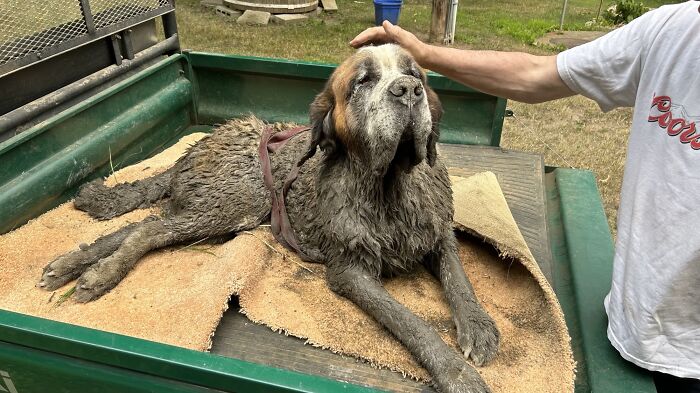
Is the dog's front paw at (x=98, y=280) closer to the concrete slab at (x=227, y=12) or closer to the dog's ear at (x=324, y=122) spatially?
the dog's ear at (x=324, y=122)

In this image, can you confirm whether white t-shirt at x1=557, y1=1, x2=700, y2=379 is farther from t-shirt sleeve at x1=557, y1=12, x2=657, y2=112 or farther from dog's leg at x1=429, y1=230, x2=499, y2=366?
dog's leg at x1=429, y1=230, x2=499, y2=366

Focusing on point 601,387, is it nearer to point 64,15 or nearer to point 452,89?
point 452,89

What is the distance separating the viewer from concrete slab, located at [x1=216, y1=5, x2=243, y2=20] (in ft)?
40.9

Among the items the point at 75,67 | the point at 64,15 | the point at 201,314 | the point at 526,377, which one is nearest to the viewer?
the point at 526,377

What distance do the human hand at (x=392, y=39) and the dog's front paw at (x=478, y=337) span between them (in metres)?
1.47

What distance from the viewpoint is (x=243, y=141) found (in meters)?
3.64

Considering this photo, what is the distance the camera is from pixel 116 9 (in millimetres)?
4039

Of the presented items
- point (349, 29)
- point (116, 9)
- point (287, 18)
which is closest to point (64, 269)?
point (116, 9)

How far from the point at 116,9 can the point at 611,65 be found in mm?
3380

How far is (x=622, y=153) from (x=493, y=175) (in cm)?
375

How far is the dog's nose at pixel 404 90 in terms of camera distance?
7.94ft

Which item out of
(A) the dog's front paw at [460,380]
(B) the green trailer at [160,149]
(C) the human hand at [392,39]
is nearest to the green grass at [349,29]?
(B) the green trailer at [160,149]

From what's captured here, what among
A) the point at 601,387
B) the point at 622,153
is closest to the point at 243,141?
the point at 601,387

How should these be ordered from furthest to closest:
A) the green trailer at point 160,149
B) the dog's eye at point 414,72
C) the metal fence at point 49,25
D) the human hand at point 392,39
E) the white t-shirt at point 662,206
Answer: the metal fence at point 49,25 < the human hand at point 392,39 < the dog's eye at point 414,72 < the white t-shirt at point 662,206 < the green trailer at point 160,149
